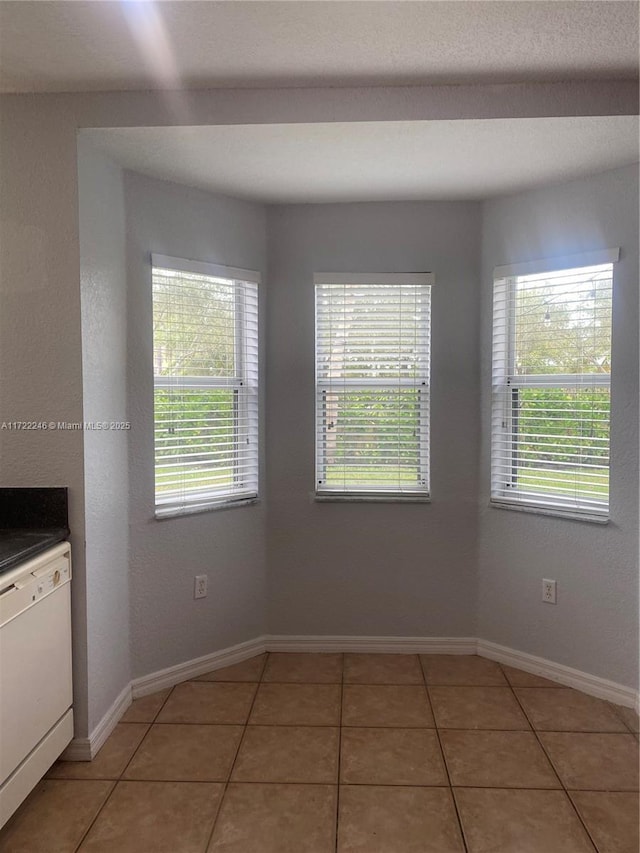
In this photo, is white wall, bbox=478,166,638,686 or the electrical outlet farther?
the electrical outlet

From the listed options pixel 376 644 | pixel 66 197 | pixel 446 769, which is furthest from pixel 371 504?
pixel 66 197

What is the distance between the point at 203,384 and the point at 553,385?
176 centimetres

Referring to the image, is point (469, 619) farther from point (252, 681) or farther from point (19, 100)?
point (19, 100)

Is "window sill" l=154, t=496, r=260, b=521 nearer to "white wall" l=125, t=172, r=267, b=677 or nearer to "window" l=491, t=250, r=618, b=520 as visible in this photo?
"white wall" l=125, t=172, r=267, b=677

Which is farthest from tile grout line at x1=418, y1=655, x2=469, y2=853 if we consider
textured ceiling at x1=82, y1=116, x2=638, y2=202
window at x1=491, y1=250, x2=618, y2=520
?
textured ceiling at x1=82, y1=116, x2=638, y2=202

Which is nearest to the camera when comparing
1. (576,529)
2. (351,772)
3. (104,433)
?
(351,772)

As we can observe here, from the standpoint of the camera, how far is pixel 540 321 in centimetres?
312

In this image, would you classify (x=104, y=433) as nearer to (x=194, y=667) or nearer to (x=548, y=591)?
(x=194, y=667)

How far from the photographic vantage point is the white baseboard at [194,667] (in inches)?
116

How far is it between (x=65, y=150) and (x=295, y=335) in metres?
1.42

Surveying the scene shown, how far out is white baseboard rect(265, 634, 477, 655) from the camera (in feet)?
11.1

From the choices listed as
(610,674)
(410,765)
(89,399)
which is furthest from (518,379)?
(89,399)

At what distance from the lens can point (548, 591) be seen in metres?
3.11

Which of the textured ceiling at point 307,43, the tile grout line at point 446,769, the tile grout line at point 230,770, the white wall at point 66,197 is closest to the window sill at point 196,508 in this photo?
the white wall at point 66,197
